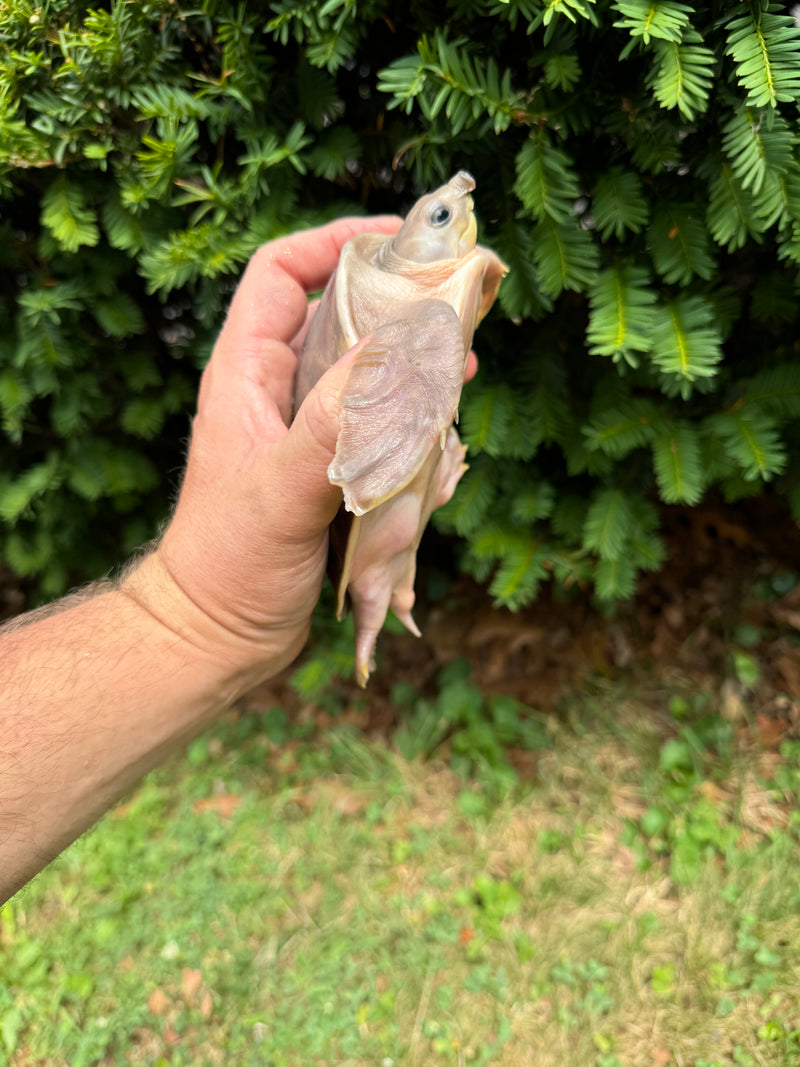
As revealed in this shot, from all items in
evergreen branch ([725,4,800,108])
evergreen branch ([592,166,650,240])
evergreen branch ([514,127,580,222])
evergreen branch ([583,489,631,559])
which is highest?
evergreen branch ([725,4,800,108])

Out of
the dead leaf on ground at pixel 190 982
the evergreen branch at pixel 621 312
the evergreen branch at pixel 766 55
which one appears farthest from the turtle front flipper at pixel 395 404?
the dead leaf on ground at pixel 190 982

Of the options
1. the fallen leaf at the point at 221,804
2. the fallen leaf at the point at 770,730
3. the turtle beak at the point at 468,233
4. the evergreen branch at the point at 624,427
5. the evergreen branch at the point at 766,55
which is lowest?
the fallen leaf at the point at 770,730

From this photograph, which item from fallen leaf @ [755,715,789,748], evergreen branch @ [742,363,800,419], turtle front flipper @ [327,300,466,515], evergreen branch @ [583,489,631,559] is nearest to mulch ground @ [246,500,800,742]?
fallen leaf @ [755,715,789,748]

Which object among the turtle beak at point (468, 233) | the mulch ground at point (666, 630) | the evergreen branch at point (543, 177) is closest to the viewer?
the turtle beak at point (468, 233)

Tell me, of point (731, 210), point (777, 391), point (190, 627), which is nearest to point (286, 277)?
point (190, 627)

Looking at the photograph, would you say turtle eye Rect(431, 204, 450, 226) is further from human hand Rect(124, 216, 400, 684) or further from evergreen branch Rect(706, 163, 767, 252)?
evergreen branch Rect(706, 163, 767, 252)

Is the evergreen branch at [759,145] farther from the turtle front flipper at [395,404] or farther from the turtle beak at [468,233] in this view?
the turtle front flipper at [395,404]

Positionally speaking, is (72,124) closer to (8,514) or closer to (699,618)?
(8,514)

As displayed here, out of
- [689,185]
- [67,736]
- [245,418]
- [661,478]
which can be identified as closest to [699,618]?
[661,478]
